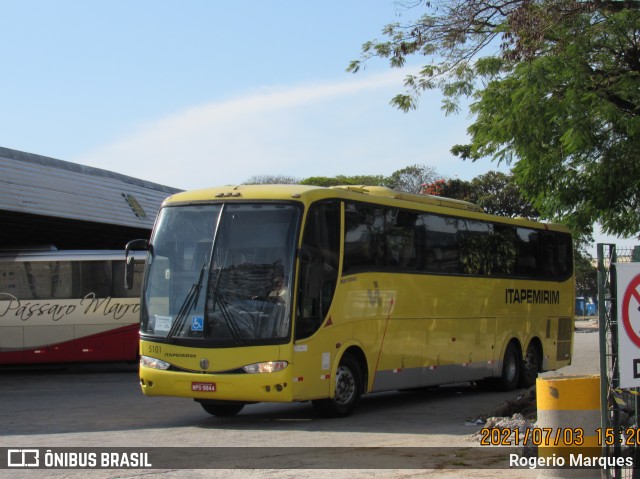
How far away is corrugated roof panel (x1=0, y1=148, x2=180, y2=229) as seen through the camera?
26.5 meters

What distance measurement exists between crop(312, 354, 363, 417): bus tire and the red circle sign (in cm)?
702

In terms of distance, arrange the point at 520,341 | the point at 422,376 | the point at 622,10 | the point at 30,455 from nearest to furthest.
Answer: the point at 30,455 < the point at 622,10 < the point at 422,376 < the point at 520,341

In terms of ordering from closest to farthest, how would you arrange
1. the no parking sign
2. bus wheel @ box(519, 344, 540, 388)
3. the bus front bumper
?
1. the no parking sign
2. the bus front bumper
3. bus wheel @ box(519, 344, 540, 388)

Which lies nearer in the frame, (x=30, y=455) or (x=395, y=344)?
(x=30, y=455)

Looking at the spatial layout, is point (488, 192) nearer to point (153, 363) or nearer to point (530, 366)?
point (530, 366)

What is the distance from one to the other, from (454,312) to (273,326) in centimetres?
532

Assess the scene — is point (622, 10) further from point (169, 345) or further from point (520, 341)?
point (169, 345)

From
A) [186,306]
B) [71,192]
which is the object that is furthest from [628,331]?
[71,192]

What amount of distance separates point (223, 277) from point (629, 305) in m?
6.87

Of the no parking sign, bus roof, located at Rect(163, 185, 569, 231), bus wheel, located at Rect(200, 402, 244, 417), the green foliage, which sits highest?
the green foliage

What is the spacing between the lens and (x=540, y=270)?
68.0ft

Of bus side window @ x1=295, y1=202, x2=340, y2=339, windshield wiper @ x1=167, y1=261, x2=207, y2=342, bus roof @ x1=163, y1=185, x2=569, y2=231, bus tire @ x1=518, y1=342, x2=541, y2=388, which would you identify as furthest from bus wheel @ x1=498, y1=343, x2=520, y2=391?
windshield wiper @ x1=167, y1=261, x2=207, y2=342

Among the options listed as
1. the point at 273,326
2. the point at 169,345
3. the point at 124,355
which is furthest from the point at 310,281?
the point at 124,355

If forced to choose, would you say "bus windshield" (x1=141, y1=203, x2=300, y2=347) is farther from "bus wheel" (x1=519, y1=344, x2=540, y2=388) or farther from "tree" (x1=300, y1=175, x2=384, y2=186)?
"tree" (x1=300, y1=175, x2=384, y2=186)
